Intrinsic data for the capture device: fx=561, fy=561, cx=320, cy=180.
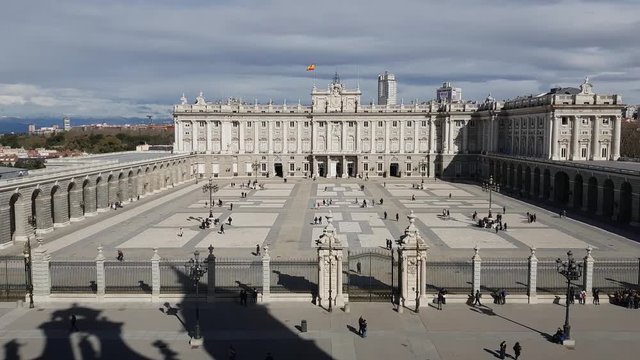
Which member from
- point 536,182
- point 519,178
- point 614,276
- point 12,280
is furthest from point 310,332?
point 519,178

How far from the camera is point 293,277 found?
3002cm

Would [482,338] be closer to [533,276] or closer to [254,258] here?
[533,276]

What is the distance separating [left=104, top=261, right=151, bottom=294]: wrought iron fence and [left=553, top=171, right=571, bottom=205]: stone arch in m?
49.8

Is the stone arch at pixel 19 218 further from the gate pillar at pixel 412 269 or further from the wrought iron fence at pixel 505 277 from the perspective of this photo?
the wrought iron fence at pixel 505 277

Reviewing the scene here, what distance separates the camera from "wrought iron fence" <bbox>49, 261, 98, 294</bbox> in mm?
26734

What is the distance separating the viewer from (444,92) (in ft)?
562

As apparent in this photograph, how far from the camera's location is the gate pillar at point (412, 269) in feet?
82.6

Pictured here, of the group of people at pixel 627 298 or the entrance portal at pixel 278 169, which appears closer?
the group of people at pixel 627 298

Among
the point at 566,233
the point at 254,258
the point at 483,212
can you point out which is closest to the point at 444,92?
the point at 483,212

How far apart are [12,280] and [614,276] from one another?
3246cm

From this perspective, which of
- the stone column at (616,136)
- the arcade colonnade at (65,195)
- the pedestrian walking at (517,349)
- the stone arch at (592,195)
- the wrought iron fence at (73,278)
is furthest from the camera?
the stone column at (616,136)

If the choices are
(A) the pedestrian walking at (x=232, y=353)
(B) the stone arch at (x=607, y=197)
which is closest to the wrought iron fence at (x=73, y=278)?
(A) the pedestrian walking at (x=232, y=353)

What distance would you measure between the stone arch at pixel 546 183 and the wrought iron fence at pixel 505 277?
38.5 metres

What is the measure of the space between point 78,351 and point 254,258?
50.1 ft
